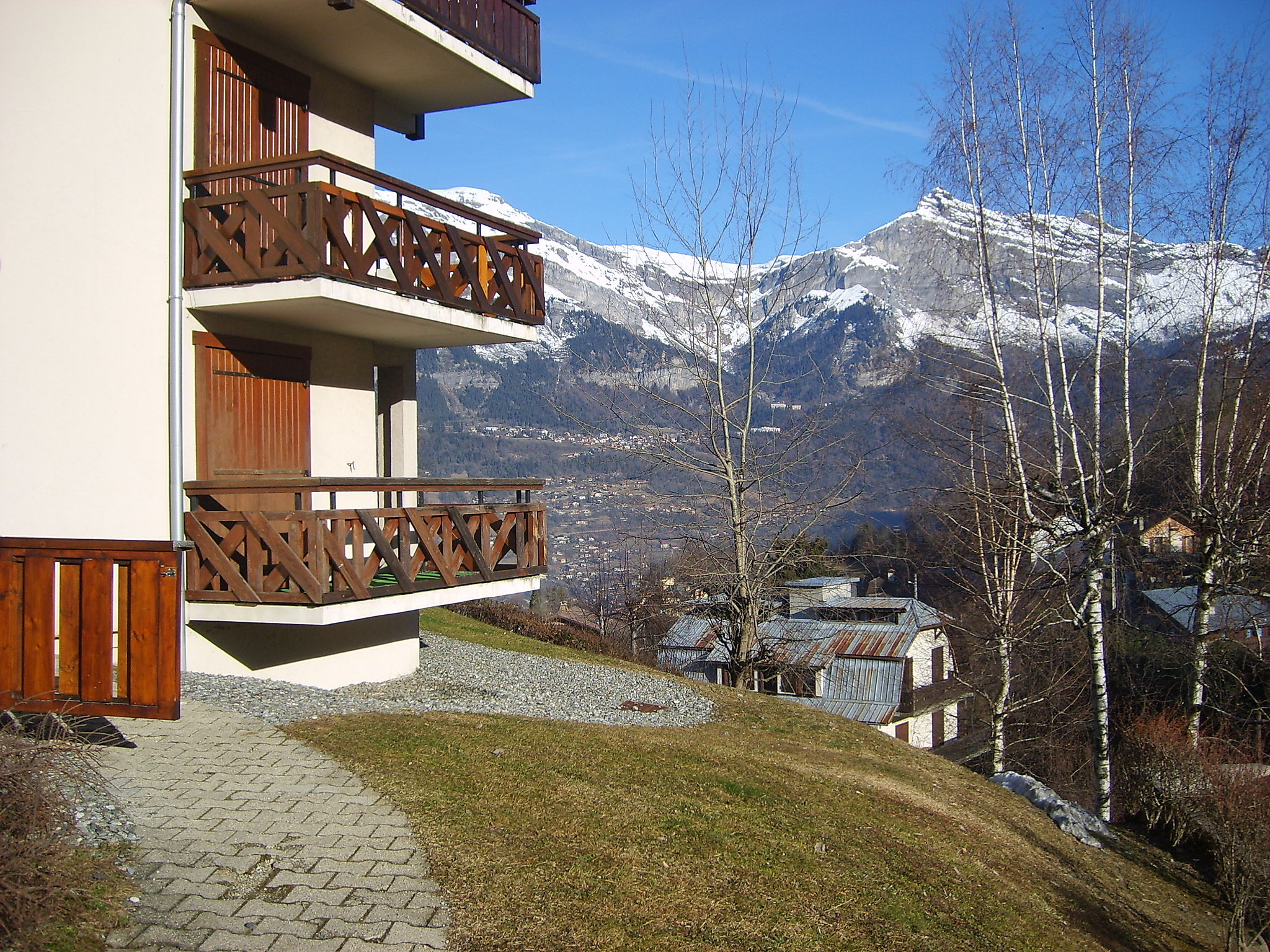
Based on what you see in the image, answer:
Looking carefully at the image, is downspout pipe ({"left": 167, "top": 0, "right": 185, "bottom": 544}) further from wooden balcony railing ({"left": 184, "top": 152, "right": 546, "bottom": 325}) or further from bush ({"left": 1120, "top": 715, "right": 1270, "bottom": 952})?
bush ({"left": 1120, "top": 715, "right": 1270, "bottom": 952})

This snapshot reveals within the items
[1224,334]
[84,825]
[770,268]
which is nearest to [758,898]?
[84,825]

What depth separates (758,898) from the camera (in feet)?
20.5

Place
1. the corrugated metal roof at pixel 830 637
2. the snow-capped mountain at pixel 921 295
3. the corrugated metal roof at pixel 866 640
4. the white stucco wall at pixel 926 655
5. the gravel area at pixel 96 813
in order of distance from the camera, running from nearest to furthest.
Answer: the gravel area at pixel 96 813 → the snow-capped mountain at pixel 921 295 → the corrugated metal roof at pixel 830 637 → the corrugated metal roof at pixel 866 640 → the white stucco wall at pixel 926 655

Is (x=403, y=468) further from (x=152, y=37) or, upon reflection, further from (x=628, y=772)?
(x=628, y=772)

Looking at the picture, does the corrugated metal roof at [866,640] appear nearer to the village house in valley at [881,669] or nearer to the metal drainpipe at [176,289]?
the village house in valley at [881,669]

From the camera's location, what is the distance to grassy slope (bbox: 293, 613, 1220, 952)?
5.78 meters

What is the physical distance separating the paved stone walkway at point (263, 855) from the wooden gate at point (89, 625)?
0.57 meters

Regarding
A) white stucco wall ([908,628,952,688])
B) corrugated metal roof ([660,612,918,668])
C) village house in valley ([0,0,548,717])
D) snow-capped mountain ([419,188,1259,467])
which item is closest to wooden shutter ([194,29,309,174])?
village house in valley ([0,0,548,717])

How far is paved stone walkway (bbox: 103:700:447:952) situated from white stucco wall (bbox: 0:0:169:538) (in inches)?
110

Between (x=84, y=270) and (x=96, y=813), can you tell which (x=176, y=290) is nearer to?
(x=84, y=270)

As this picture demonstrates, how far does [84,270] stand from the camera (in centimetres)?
986

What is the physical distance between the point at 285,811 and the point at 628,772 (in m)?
3.07

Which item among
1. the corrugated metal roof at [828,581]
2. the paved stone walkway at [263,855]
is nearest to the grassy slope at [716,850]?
the paved stone walkway at [263,855]

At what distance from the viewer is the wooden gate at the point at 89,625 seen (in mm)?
7098
